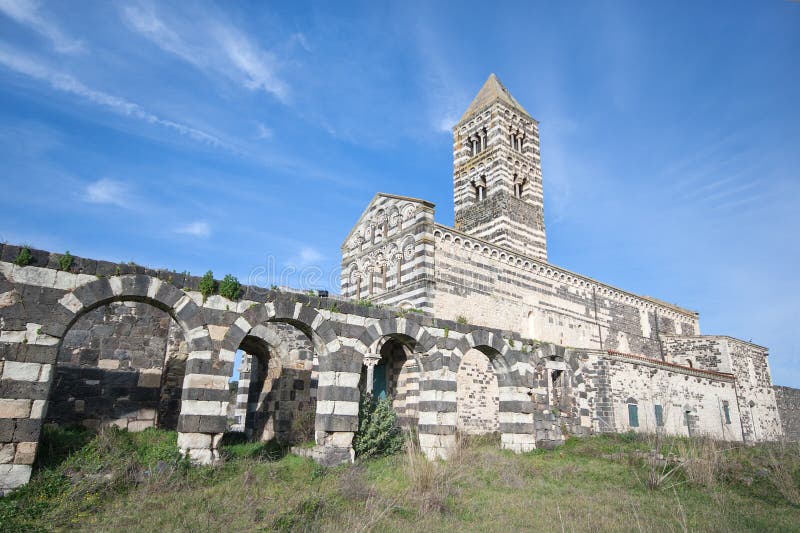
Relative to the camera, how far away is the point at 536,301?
2316 centimetres

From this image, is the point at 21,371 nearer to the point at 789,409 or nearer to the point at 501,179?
the point at 501,179

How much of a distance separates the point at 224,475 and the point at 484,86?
92.6ft

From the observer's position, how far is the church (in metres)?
19.1

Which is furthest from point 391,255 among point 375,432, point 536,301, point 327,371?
point 327,371

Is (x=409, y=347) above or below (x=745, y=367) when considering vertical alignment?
below

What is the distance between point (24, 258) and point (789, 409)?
3953cm

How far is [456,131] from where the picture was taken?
99.0ft

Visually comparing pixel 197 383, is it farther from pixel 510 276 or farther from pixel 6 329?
pixel 510 276

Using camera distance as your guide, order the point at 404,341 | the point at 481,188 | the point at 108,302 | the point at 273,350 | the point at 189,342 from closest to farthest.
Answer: the point at 108,302 → the point at 189,342 → the point at 404,341 → the point at 273,350 → the point at 481,188

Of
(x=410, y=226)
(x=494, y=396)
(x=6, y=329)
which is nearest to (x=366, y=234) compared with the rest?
(x=410, y=226)

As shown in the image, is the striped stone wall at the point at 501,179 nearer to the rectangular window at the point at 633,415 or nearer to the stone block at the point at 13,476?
the rectangular window at the point at 633,415

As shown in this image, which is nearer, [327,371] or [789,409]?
[327,371]

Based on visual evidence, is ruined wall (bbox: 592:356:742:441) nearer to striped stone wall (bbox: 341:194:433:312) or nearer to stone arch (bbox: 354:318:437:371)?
striped stone wall (bbox: 341:194:433:312)

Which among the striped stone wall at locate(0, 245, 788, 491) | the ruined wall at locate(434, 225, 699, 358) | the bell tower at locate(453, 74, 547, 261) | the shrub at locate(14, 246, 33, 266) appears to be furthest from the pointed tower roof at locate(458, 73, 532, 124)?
the shrub at locate(14, 246, 33, 266)
